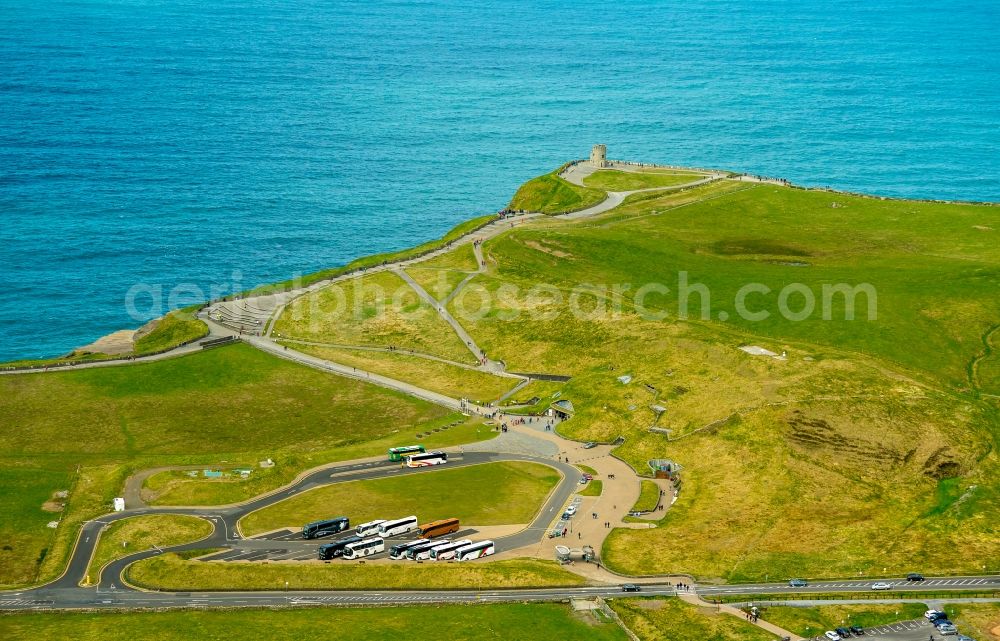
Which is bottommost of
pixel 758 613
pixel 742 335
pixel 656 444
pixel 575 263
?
pixel 758 613

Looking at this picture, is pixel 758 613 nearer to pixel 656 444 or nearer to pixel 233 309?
pixel 656 444

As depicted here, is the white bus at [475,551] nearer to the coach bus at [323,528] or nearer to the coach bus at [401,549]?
the coach bus at [401,549]

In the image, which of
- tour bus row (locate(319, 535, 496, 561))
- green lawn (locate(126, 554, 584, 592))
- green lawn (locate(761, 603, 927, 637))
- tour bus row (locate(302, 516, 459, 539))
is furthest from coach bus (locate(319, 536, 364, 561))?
green lawn (locate(761, 603, 927, 637))

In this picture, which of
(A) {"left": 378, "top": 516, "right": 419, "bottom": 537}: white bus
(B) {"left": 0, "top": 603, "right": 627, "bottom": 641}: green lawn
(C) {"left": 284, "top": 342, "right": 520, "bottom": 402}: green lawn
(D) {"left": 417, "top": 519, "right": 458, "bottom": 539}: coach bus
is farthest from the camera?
(C) {"left": 284, "top": 342, "right": 520, "bottom": 402}: green lawn

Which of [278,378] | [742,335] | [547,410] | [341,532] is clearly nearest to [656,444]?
[547,410]

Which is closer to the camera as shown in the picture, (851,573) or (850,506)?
(851,573)

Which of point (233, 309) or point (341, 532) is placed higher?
point (233, 309)

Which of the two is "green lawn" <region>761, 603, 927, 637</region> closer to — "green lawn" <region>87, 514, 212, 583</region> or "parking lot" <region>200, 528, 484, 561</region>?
"parking lot" <region>200, 528, 484, 561</region>
